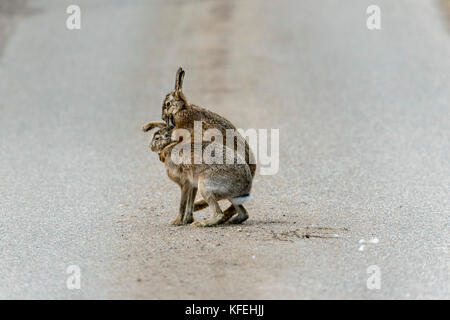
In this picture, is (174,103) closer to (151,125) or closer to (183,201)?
(151,125)

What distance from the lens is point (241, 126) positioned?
13.0 metres

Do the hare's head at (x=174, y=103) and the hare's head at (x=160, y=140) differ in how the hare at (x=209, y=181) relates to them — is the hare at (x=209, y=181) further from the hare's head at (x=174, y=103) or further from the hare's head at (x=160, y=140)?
the hare's head at (x=174, y=103)

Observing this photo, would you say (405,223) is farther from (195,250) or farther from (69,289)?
(69,289)

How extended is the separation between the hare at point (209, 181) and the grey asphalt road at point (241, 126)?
17 cm

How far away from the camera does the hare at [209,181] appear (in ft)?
27.1

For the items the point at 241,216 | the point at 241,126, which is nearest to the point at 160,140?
the point at 241,216

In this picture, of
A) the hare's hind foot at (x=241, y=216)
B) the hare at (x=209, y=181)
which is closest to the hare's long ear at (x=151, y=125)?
the hare at (x=209, y=181)

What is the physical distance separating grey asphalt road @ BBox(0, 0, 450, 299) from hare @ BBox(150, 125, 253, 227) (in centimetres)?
17

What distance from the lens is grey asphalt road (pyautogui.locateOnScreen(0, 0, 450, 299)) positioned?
23.7 ft

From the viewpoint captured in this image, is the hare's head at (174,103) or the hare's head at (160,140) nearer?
the hare's head at (160,140)

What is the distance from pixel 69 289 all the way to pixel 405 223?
3403 mm

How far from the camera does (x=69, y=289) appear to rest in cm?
684

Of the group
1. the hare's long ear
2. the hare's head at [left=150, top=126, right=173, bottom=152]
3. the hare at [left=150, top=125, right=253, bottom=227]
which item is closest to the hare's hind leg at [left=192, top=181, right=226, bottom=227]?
the hare at [left=150, top=125, right=253, bottom=227]

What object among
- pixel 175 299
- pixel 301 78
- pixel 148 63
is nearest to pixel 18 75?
pixel 148 63
